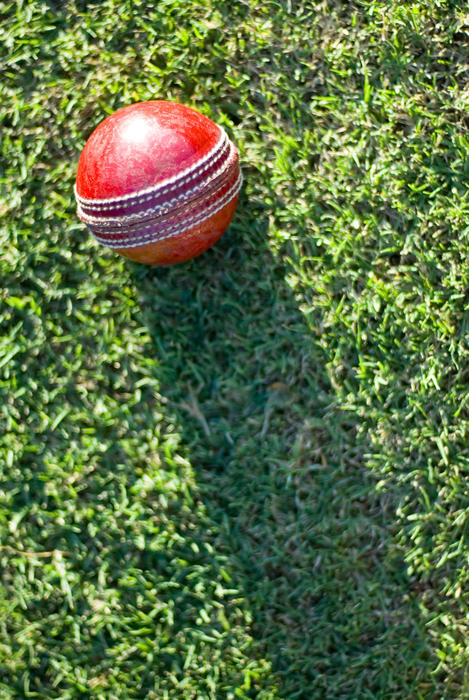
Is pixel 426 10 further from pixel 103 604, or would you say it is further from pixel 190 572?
pixel 103 604

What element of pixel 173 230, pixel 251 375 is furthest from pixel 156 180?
pixel 251 375

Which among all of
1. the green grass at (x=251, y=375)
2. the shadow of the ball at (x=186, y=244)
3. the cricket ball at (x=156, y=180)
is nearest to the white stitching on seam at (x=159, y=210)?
the cricket ball at (x=156, y=180)

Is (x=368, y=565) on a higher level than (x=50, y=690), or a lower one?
higher

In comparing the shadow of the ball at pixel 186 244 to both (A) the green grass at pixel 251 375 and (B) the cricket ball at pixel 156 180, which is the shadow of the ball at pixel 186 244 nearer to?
(B) the cricket ball at pixel 156 180

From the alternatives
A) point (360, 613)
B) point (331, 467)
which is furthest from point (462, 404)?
point (360, 613)

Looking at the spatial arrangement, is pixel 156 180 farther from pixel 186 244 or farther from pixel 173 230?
pixel 186 244

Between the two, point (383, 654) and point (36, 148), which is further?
point (36, 148)

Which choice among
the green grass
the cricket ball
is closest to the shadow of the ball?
the cricket ball
